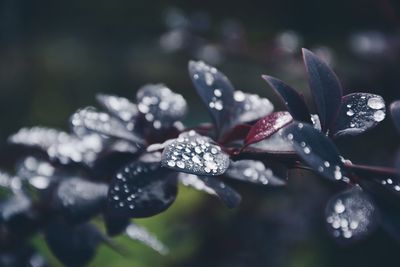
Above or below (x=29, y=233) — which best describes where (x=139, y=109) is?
above

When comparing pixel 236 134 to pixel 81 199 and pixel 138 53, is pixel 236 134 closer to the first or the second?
pixel 81 199

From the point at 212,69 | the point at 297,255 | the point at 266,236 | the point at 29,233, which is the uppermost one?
the point at 212,69

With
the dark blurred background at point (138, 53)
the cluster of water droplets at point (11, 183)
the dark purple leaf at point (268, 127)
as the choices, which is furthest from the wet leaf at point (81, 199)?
the dark blurred background at point (138, 53)

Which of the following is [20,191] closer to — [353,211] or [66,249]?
[66,249]

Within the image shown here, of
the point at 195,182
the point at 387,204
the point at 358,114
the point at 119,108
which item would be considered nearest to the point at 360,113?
the point at 358,114

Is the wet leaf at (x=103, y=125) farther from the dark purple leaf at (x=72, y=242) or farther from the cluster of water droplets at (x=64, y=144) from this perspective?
the dark purple leaf at (x=72, y=242)

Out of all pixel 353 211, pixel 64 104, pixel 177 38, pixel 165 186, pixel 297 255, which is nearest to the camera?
pixel 353 211

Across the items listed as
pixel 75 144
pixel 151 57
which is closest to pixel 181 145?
pixel 75 144
